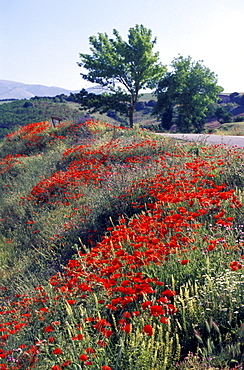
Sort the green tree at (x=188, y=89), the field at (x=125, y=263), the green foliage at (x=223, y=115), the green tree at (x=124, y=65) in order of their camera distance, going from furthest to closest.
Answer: the green foliage at (x=223, y=115)
the green tree at (x=188, y=89)
the green tree at (x=124, y=65)
the field at (x=125, y=263)

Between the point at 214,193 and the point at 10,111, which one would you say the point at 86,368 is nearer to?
the point at 214,193

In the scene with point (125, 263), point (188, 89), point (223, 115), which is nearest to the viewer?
point (125, 263)

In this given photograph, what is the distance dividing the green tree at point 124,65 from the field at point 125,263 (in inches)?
661

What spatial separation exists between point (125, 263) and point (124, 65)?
27.3 meters

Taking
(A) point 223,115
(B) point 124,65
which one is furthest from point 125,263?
(A) point 223,115

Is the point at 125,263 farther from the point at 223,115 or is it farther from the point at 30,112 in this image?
the point at 30,112

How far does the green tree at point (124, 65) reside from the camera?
2769 cm

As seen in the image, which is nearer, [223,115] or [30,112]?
[223,115]

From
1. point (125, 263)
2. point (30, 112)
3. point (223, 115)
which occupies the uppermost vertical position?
point (30, 112)

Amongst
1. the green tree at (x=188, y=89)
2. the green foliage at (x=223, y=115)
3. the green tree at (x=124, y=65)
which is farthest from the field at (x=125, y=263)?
the green foliage at (x=223, y=115)

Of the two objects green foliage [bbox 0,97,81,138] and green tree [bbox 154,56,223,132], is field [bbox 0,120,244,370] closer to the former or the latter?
green tree [bbox 154,56,223,132]

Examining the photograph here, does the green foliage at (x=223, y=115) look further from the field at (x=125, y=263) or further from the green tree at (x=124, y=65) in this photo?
the field at (x=125, y=263)

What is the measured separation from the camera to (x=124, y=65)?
28.5 metres

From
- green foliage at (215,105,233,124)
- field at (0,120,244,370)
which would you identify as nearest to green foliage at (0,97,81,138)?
green foliage at (215,105,233,124)
